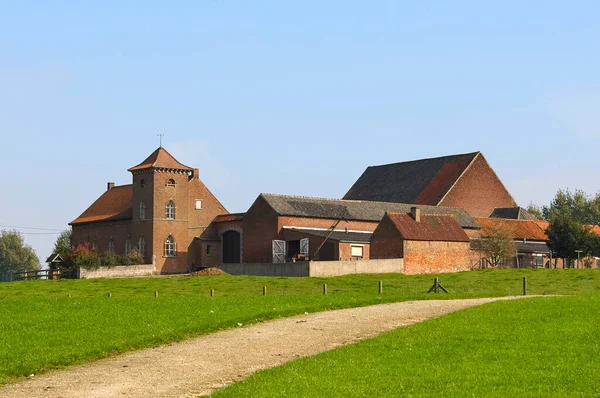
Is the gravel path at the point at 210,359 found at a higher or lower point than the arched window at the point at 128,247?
lower

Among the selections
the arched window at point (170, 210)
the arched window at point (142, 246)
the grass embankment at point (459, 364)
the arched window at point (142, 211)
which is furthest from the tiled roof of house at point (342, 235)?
the grass embankment at point (459, 364)

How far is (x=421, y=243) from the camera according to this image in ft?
231

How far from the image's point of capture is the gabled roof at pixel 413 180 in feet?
317

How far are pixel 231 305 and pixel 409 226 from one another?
38.2 m

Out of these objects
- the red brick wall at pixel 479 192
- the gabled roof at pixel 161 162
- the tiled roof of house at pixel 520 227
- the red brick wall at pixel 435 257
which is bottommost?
the red brick wall at pixel 435 257

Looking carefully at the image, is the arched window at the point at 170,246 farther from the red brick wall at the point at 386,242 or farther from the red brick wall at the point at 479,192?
the red brick wall at the point at 479,192

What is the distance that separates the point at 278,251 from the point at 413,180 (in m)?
28.7

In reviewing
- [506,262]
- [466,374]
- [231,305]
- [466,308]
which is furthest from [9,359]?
[506,262]

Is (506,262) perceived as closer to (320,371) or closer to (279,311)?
(279,311)

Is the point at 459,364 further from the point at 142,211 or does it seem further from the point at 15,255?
the point at 15,255

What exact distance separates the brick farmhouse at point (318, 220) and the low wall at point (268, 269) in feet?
17.0

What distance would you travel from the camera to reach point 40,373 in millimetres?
20578

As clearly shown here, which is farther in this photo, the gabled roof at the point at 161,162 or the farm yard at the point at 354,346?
the gabled roof at the point at 161,162

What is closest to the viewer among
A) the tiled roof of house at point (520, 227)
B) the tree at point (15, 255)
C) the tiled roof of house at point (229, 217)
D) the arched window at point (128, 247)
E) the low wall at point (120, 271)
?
the low wall at point (120, 271)
